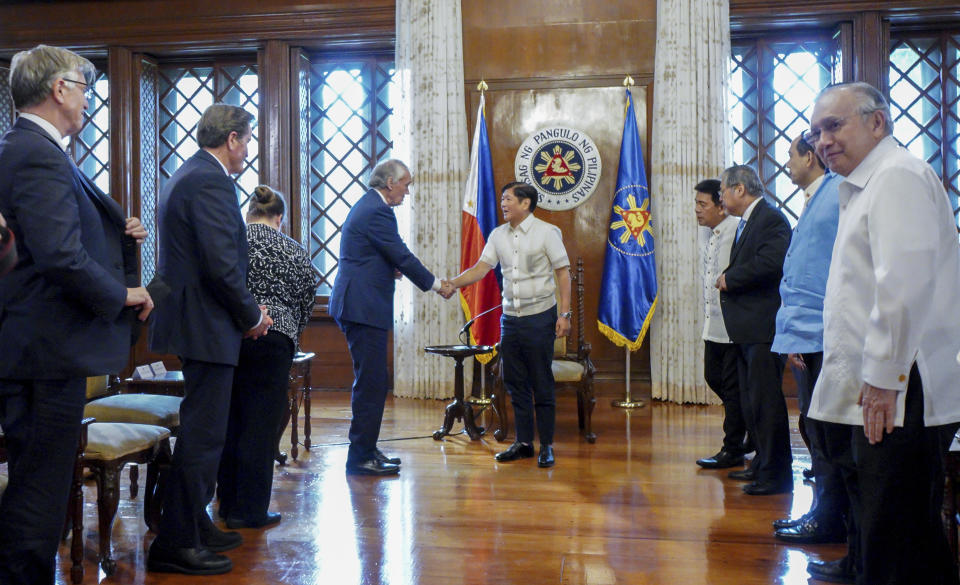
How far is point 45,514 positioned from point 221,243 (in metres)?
0.88

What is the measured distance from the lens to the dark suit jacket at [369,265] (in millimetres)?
3703

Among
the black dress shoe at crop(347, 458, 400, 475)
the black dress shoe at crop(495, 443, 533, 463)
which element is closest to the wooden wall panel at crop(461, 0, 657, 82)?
the black dress shoe at crop(495, 443, 533, 463)

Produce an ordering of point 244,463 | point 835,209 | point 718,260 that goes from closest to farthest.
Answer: point 835,209, point 244,463, point 718,260

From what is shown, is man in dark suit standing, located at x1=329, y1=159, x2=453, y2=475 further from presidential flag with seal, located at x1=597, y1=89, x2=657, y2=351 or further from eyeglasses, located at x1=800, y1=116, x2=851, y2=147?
presidential flag with seal, located at x1=597, y1=89, x2=657, y2=351

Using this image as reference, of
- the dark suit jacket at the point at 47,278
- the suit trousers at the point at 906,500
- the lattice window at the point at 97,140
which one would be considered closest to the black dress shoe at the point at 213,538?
the dark suit jacket at the point at 47,278

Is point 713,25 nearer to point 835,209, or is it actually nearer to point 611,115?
point 611,115

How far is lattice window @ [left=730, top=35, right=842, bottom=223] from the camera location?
6.23 meters

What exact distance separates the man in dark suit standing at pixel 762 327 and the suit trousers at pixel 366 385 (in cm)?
147

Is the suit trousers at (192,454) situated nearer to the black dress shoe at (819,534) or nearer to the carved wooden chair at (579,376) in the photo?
the black dress shoe at (819,534)

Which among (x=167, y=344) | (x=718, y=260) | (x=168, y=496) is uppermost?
(x=718, y=260)

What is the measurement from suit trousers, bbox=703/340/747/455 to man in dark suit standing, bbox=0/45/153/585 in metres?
2.73

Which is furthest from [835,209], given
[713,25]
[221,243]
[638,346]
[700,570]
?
[713,25]

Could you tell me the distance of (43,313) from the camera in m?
1.89

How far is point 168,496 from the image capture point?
2.48 m
